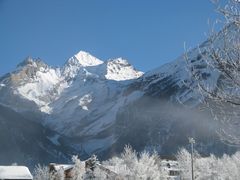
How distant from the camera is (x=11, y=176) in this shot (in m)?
100

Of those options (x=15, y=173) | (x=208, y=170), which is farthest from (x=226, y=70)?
(x=208, y=170)

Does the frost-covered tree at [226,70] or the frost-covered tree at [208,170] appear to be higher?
the frost-covered tree at [208,170]

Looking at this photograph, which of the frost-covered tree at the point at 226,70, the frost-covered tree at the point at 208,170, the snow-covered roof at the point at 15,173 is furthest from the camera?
the frost-covered tree at the point at 208,170

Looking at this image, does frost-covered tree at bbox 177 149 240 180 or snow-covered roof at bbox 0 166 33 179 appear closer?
snow-covered roof at bbox 0 166 33 179

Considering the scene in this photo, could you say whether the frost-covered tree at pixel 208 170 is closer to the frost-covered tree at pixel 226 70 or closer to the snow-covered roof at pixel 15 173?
the snow-covered roof at pixel 15 173

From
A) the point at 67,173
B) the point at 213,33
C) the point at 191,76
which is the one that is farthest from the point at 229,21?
the point at 67,173

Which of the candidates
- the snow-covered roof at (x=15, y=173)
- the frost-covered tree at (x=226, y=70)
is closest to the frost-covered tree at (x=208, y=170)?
the snow-covered roof at (x=15, y=173)

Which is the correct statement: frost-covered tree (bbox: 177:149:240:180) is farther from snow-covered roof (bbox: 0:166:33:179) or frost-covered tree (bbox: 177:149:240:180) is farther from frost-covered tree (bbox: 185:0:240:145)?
frost-covered tree (bbox: 185:0:240:145)

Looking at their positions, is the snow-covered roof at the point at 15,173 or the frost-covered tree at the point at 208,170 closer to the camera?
the snow-covered roof at the point at 15,173

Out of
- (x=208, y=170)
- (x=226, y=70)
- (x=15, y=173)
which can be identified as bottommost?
(x=226, y=70)

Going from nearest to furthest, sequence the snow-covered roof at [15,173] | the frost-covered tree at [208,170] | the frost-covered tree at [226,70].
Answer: the frost-covered tree at [226,70]
the snow-covered roof at [15,173]
the frost-covered tree at [208,170]

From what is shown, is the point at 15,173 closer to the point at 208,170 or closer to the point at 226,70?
the point at 208,170

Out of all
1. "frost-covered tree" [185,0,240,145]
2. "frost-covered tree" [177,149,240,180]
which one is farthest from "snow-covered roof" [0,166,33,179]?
"frost-covered tree" [185,0,240,145]

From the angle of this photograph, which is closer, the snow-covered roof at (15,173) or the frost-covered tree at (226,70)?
the frost-covered tree at (226,70)
